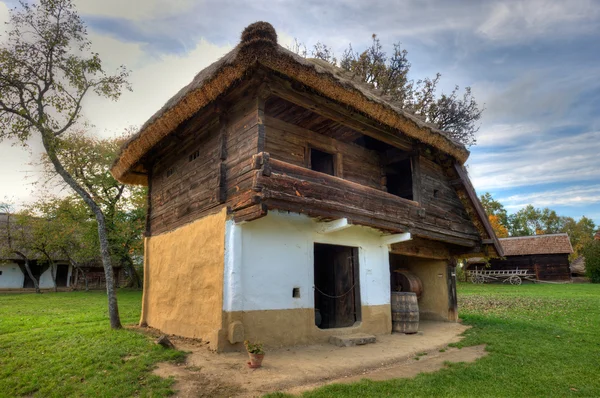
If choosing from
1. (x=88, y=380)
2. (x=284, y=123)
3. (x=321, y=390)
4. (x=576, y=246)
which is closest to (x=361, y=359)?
(x=321, y=390)

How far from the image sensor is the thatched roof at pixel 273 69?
5.45m

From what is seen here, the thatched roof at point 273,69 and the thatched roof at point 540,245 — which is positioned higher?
the thatched roof at point 273,69

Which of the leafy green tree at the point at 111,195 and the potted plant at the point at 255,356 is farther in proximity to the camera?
the leafy green tree at the point at 111,195

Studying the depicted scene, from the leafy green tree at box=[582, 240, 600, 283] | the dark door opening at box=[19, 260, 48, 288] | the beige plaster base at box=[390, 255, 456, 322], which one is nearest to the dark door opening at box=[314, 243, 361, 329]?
the beige plaster base at box=[390, 255, 456, 322]

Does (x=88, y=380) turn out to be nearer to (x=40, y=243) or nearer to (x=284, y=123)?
(x=284, y=123)

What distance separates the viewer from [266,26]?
5.36 metres

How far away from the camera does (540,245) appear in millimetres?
32469

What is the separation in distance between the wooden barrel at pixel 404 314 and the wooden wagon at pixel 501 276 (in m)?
27.0

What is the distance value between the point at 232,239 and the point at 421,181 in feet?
17.4

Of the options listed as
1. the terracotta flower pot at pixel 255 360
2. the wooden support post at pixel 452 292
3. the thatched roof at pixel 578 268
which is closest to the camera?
the terracotta flower pot at pixel 255 360

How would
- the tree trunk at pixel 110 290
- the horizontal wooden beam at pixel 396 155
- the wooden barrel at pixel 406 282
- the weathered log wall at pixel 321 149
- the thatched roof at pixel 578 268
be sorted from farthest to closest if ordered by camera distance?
the thatched roof at pixel 578 268, the wooden barrel at pixel 406 282, the horizontal wooden beam at pixel 396 155, the tree trunk at pixel 110 290, the weathered log wall at pixel 321 149

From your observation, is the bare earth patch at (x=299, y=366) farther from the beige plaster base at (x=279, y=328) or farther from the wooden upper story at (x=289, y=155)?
the wooden upper story at (x=289, y=155)

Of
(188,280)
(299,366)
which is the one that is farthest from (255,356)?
(188,280)

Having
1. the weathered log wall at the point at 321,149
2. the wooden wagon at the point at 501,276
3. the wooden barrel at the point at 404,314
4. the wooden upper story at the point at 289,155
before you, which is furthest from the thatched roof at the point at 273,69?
the wooden wagon at the point at 501,276
